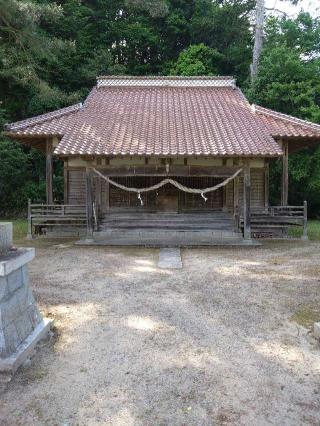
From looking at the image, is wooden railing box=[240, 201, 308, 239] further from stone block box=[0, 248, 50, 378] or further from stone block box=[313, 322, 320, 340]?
stone block box=[0, 248, 50, 378]

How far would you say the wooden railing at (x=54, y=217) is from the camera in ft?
38.9

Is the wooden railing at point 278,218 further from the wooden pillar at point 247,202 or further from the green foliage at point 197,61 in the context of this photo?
the green foliage at point 197,61

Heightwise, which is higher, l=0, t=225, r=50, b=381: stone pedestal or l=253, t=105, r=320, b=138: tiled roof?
l=253, t=105, r=320, b=138: tiled roof

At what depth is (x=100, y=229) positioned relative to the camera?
12.0m

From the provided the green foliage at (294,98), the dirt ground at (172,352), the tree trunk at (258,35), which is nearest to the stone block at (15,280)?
the dirt ground at (172,352)

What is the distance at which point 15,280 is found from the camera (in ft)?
12.6

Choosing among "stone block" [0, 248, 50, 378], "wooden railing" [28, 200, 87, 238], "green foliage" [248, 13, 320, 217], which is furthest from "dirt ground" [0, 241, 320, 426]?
"green foliage" [248, 13, 320, 217]

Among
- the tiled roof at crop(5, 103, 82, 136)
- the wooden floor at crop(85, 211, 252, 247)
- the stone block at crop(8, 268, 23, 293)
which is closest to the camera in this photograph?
the stone block at crop(8, 268, 23, 293)

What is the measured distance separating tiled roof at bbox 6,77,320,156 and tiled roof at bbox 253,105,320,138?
29 mm

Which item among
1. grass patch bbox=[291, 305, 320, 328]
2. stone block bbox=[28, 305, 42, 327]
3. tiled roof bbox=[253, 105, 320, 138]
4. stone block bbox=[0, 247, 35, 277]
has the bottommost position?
grass patch bbox=[291, 305, 320, 328]

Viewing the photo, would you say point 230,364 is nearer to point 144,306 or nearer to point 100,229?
point 144,306

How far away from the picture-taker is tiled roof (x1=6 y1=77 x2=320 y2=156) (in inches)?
423

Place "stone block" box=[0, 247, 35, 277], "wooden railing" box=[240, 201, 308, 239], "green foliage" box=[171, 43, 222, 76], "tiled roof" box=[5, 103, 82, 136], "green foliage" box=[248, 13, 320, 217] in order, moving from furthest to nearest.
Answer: "green foliage" box=[171, 43, 222, 76] → "green foliage" box=[248, 13, 320, 217] → "wooden railing" box=[240, 201, 308, 239] → "tiled roof" box=[5, 103, 82, 136] → "stone block" box=[0, 247, 35, 277]

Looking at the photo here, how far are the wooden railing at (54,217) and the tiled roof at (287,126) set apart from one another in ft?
21.2
